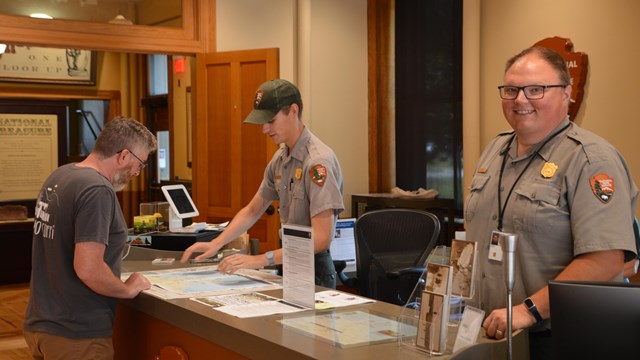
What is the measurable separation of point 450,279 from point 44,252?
1583mm

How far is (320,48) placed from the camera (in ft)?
22.8

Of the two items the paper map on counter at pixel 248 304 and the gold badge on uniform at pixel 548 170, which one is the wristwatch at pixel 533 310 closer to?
the gold badge on uniform at pixel 548 170

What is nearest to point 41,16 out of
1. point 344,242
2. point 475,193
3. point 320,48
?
point 320,48

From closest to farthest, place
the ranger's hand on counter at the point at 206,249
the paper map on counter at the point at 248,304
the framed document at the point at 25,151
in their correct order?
the paper map on counter at the point at 248,304
the ranger's hand on counter at the point at 206,249
the framed document at the point at 25,151

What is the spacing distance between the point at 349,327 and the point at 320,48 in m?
4.84

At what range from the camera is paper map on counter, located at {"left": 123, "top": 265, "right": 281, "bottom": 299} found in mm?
3053

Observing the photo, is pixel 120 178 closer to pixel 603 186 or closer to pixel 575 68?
pixel 603 186

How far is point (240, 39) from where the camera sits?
7.00 meters

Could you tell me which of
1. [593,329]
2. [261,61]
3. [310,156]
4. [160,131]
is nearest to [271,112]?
[310,156]

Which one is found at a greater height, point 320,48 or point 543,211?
point 320,48

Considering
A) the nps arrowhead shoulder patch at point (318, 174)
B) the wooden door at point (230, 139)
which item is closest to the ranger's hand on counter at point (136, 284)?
the nps arrowhead shoulder patch at point (318, 174)

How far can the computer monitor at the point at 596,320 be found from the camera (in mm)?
1579

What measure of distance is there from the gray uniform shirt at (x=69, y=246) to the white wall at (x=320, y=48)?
13.4 ft

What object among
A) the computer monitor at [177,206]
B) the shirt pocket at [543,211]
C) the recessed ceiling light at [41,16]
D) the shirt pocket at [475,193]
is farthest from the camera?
the recessed ceiling light at [41,16]
